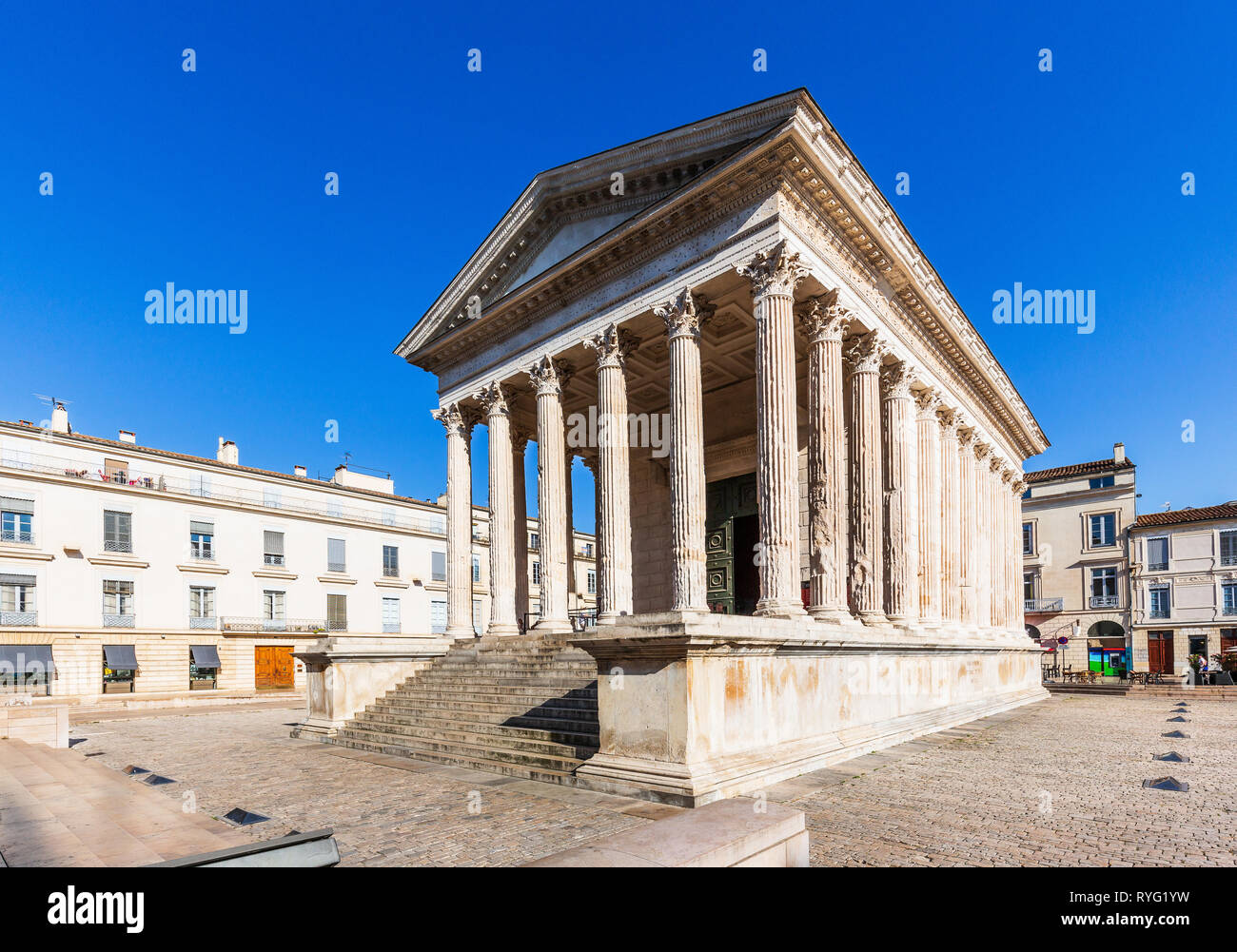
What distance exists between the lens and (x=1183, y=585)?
39969 mm

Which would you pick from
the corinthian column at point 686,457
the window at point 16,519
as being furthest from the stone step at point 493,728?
the window at point 16,519

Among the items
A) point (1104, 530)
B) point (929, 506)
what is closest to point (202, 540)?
point (929, 506)

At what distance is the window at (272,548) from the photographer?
124ft

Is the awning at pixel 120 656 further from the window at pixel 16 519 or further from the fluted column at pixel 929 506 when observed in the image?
the fluted column at pixel 929 506

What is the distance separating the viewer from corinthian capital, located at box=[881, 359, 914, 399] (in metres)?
17.8

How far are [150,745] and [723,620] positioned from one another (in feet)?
41.6

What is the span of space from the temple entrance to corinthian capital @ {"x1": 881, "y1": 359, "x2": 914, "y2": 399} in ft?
20.2

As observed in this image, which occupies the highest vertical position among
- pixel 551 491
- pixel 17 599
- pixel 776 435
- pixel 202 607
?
pixel 776 435

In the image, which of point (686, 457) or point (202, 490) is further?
point (202, 490)

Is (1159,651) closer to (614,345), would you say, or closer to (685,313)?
(614,345)

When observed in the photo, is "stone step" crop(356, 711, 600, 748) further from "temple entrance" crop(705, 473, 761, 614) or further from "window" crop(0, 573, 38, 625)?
"window" crop(0, 573, 38, 625)

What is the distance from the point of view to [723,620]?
9070mm

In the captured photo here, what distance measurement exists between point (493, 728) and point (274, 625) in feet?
95.6
